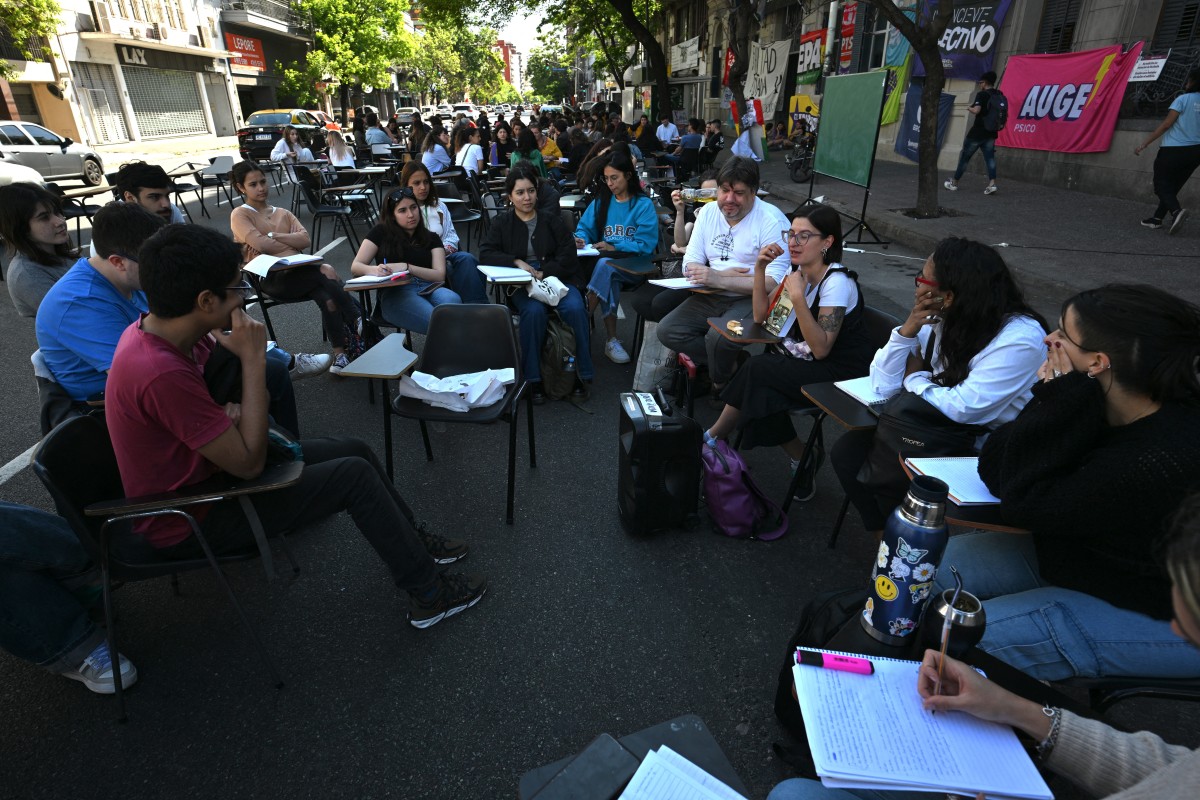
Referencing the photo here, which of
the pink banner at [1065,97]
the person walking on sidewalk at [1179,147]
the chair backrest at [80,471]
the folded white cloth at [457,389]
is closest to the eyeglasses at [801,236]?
the folded white cloth at [457,389]

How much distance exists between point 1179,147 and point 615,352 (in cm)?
731

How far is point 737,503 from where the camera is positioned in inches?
118

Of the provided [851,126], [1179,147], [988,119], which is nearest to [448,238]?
[851,126]

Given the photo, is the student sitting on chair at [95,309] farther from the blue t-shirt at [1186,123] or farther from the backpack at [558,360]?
the blue t-shirt at [1186,123]

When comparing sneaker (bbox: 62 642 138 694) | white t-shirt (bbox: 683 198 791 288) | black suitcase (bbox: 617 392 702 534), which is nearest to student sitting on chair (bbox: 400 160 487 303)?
white t-shirt (bbox: 683 198 791 288)

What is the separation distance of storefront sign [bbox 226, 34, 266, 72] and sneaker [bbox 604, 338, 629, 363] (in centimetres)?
4141

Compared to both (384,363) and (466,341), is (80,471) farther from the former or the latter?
(466,341)

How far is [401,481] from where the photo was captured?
356 centimetres

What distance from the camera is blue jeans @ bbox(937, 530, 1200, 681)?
1.60 metres

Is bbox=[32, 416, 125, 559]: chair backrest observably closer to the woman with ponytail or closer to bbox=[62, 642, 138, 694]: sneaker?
bbox=[62, 642, 138, 694]: sneaker

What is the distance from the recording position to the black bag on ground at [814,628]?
176 cm

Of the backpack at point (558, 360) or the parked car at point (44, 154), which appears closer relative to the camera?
the backpack at point (558, 360)

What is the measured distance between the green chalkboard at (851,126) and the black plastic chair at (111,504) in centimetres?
762

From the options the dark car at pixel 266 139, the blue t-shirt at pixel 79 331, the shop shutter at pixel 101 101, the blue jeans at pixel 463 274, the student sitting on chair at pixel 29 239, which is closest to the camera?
the blue t-shirt at pixel 79 331
